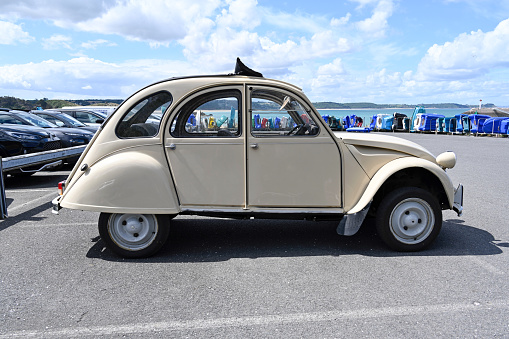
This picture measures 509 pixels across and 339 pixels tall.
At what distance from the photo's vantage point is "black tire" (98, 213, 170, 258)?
4.48m

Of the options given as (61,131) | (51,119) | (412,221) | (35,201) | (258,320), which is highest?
(51,119)

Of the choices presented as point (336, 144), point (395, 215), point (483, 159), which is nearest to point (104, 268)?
point (336, 144)

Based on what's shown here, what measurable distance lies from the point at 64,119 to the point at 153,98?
10.7m

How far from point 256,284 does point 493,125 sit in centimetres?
2509

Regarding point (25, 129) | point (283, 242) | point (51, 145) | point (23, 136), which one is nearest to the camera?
point (283, 242)

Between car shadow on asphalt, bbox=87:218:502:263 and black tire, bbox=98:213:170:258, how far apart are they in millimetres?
123

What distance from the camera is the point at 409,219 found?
179 inches

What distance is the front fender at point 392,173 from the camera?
14.4 ft

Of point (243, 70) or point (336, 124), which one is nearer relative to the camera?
point (243, 70)

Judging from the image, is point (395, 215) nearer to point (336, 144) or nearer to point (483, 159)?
point (336, 144)

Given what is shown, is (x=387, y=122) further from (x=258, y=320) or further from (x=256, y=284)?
(x=258, y=320)

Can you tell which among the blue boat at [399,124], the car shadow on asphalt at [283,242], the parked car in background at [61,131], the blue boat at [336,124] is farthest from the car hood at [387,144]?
the blue boat at [336,124]

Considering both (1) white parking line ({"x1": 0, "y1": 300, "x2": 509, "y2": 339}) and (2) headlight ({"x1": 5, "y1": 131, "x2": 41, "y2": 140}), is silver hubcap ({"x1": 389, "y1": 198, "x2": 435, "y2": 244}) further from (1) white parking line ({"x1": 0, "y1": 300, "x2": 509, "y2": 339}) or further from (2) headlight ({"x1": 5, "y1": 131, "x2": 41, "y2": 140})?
(2) headlight ({"x1": 5, "y1": 131, "x2": 41, "y2": 140})

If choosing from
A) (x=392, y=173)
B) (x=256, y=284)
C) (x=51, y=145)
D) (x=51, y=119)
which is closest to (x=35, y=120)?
(x=51, y=119)
